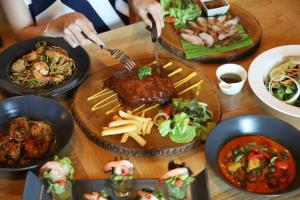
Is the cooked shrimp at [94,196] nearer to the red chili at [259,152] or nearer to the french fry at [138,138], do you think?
the french fry at [138,138]

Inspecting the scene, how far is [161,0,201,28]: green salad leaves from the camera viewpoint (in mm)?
1832

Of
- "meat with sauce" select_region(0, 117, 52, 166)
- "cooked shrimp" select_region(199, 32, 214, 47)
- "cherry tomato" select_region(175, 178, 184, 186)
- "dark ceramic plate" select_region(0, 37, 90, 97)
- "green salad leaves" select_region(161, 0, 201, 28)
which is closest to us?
"cherry tomato" select_region(175, 178, 184, 186)

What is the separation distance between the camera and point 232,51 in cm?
167

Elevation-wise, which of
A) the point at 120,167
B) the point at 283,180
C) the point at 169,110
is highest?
the point at 120,167

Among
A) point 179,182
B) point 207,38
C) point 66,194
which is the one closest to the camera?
point 179,182

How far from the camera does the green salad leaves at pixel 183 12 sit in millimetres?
1832

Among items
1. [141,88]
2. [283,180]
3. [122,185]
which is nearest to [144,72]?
[141,88]

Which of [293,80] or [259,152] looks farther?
[293,80]

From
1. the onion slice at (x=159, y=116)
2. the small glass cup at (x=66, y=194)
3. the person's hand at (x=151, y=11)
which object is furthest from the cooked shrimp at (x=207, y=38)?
the small glass cup at (x=66, y=194)

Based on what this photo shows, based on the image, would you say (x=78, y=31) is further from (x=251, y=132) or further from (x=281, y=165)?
(x=281, y=165)

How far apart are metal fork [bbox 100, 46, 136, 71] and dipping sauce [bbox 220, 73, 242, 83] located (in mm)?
366

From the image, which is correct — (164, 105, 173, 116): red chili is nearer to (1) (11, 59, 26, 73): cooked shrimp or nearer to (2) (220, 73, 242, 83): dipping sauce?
(2) (220, 73, 242, 83): dipping sauce

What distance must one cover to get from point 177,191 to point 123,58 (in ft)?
2.16

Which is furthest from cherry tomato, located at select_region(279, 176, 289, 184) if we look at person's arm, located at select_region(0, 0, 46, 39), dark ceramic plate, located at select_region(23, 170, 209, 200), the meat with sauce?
person's arm, located at select_region(0, 0, 46, 39)
